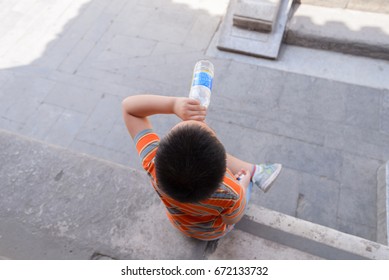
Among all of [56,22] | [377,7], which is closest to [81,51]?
[56,22]

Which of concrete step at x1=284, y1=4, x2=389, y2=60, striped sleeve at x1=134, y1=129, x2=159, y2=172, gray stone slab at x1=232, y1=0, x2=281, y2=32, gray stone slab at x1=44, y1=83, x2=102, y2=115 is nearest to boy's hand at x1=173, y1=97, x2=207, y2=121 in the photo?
striped sleeve at x1=134, y1=129, x2=159, y2=172

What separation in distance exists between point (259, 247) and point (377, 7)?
3.86m

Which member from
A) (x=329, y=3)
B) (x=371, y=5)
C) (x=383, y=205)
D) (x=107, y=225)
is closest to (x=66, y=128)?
(x=107, y=225)

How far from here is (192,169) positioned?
1183 millimetres

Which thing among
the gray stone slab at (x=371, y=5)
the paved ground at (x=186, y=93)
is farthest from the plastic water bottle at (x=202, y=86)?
the gray stone slab at (x=371, y=5)

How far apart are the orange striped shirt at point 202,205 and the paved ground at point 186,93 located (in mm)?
1429

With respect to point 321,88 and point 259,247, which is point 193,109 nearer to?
point 259,247

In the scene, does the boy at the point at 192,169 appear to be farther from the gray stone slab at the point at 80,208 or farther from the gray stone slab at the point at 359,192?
the gray stone slab at the point at 359,192

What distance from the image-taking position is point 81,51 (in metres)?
4.48

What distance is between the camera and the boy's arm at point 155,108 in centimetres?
159

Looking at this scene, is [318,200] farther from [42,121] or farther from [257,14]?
[42,121]

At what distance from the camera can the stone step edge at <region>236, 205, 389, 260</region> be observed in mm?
1943

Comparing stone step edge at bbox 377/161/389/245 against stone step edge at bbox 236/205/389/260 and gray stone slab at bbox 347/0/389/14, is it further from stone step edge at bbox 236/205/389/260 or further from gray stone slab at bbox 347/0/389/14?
gray stone slab at bbox 347/0/389/14
